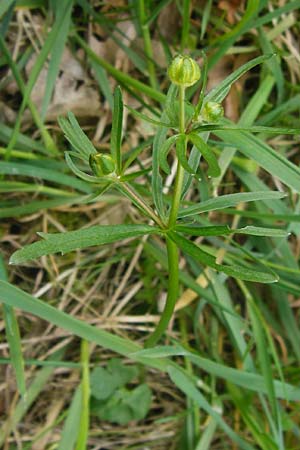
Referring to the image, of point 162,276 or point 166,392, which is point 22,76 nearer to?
point 162,276

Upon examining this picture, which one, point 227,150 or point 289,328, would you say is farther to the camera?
point 289,328

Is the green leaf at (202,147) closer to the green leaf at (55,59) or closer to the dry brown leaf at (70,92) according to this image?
the green leaf at (55,59)

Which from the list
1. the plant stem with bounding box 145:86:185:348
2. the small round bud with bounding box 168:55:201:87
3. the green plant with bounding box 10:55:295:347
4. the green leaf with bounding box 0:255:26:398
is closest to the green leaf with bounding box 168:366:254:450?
the plant stem with bounding box 145:86:185:348

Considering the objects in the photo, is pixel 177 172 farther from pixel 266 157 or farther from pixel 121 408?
pixel 121 408

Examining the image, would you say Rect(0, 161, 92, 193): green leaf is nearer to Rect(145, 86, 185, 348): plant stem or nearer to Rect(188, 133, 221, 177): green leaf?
Rect(145, 86, 185, 348): plant stem

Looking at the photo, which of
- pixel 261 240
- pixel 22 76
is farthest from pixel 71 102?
pixel 261 240

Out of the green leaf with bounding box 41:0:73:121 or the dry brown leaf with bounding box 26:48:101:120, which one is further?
the dry brown leaf with bounding box 26:48:101:120
